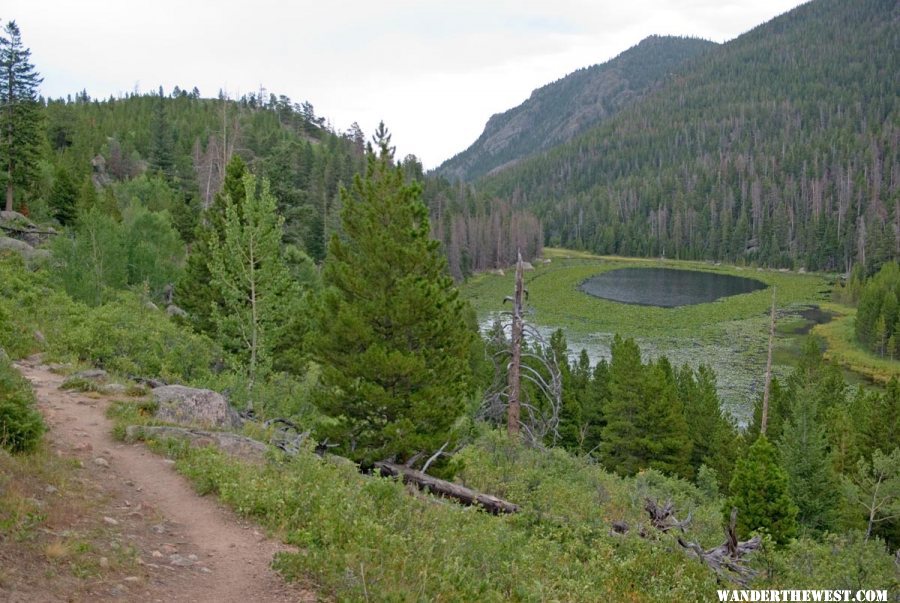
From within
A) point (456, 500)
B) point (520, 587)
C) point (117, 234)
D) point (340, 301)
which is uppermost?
point (117, 234)

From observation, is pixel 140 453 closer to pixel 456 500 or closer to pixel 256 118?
pixel 456 500

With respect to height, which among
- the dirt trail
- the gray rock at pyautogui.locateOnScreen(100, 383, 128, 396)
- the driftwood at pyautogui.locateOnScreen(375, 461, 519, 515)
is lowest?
the driftwood at pyautogui.locateOnScreen(375, 461, 519, 515)

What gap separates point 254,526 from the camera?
9.67 meters

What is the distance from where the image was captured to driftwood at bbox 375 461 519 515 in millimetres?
13797

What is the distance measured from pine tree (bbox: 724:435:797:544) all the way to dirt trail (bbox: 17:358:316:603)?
1898cm

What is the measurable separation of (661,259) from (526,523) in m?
170

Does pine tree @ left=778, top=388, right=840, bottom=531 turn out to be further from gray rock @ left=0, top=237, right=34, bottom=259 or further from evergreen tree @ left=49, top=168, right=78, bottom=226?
evergreen tree @ left=49, top=168, right=78, bottom=226

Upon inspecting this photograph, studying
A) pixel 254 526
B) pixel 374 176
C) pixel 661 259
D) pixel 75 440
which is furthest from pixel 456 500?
pixel 661 259

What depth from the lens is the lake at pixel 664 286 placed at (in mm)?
100938

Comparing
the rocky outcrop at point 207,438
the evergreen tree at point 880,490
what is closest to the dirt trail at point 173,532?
the rocky outcrop at point 207,438

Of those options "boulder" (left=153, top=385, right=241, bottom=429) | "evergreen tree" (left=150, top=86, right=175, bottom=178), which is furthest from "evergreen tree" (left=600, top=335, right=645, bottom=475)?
"evergreen tree" (left=150, top=86, right=175, bottom=178)

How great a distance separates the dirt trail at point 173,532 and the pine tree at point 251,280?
26.7 ft

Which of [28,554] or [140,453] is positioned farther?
[140,453]

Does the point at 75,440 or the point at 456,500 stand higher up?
the point at 75,440
